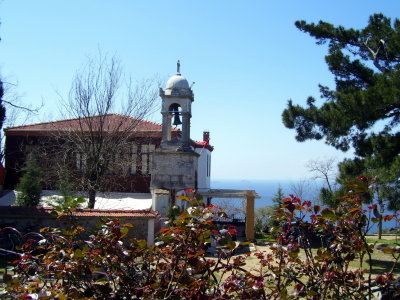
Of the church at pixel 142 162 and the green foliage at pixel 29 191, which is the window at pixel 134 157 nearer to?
the church at pixel 142 162

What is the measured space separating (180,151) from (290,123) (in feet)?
18.2

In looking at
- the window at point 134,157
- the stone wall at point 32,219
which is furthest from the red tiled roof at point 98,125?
the stone wall at point 32,219

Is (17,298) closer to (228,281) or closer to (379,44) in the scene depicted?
(228,281)

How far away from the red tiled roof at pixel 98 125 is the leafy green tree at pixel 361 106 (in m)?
8.66

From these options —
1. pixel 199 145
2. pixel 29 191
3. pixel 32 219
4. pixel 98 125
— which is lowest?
pixel 32 219

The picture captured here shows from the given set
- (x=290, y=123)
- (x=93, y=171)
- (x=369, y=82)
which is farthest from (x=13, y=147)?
(x=369, y=82)

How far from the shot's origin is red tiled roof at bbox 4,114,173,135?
19.5 metres

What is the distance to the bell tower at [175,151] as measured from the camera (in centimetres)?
1794

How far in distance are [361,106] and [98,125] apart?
1185 cm

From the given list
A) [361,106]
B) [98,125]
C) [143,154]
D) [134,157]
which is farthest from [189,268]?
[143,154]

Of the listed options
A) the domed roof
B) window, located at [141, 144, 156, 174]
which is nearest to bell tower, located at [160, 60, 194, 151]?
the domed roof

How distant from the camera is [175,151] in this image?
59.0 ft

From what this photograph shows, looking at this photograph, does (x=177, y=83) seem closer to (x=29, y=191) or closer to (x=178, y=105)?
(x=178, y=105)

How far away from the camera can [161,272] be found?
2.91 m
